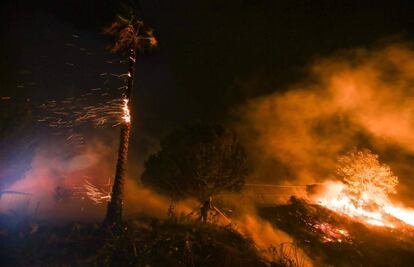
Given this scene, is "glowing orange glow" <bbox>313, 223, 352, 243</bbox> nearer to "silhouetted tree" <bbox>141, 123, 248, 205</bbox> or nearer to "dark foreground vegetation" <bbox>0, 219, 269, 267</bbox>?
"silhouetted tree" <bbox>141, 123, 248, 205</bbox>

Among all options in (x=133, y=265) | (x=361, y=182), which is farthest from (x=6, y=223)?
(x=361, y=182)

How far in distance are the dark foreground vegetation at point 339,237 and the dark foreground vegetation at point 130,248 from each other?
2133 centimetres

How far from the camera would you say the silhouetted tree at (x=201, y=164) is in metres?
24.8

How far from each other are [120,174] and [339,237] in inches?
1112

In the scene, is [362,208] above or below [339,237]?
above

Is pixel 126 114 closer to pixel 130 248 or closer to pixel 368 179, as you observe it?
pixel 130 248

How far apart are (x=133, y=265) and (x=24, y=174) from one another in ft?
72.7

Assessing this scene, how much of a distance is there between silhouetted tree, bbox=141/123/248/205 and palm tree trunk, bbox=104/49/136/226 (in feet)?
27.0

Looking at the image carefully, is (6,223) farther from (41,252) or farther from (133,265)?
(133,265)

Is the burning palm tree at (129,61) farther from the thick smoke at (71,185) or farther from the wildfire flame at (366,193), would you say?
the wildfire flame at (366,193)

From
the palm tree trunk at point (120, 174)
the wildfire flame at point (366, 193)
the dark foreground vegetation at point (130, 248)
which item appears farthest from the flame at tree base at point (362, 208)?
the palm tree trunk at point (120, 174)

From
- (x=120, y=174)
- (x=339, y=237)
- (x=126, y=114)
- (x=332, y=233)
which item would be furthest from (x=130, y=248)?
(x=332, y=233)

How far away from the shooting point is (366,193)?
41.0m

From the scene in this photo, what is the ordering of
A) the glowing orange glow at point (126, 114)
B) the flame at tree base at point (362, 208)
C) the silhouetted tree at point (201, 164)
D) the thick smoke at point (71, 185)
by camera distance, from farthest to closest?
the flame at tree base at point (362, 208) < the thick smoke at point (71, 185) < the silhouetted tree at point (201, 164) < the glowing orange glow at point (126, 114)
